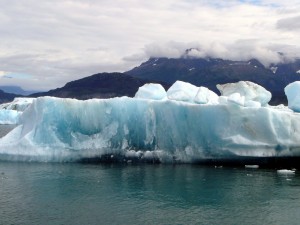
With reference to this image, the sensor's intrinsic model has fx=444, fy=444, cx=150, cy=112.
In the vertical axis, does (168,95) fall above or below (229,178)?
above

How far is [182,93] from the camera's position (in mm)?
24250

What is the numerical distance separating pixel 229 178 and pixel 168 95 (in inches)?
295

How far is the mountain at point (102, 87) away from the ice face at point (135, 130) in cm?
12403

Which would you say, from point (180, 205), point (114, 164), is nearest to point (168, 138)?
point (114, 164)

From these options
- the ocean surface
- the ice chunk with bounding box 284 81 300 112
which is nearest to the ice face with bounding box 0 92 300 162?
the ocean surface

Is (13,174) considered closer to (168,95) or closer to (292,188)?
(168,95)

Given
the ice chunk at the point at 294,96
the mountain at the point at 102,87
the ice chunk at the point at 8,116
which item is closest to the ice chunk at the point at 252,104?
the ice chunk at the point at 294,96

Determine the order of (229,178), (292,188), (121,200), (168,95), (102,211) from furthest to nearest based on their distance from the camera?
(168,95) < (229,178) < (292,188) < (121,200) < (102,211)

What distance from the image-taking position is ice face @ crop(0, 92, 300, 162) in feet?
71.3

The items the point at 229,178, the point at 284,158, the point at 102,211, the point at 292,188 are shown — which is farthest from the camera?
the point at 284,158

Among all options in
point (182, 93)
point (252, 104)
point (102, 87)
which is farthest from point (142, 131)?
point (102, 87)

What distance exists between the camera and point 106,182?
1792 centimetres

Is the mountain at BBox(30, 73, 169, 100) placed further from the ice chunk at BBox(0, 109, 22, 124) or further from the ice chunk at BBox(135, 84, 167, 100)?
the ice chunk at BBox(135, 84, 167, 100)

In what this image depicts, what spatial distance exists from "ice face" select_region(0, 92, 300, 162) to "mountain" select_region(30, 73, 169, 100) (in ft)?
407
